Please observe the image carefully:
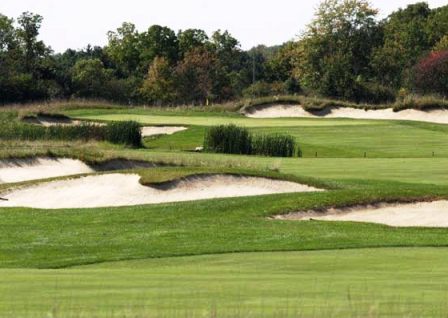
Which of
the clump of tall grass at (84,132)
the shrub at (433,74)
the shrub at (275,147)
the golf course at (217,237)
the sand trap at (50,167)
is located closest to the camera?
the golf course at (217,237)

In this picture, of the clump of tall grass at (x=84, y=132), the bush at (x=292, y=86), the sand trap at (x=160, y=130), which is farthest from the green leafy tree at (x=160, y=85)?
the clump of tall grass at (x=84, y=132)

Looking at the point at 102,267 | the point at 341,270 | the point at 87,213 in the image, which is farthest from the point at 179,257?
the point at 87,213

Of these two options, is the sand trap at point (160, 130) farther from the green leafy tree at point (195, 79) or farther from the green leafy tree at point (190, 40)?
the green leafy tree at point (190, 40)

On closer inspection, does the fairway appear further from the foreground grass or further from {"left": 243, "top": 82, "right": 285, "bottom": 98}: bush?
{"left": 243, "top": 82, "right": 285, "bottom": 98}: bush

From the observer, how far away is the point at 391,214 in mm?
26062

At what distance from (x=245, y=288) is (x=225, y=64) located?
113 meters

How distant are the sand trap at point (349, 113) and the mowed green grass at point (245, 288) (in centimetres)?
5168

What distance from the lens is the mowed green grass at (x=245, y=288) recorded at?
10398mm


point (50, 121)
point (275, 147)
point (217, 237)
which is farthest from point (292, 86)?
point (217, 237)

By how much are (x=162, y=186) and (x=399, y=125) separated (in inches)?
1272

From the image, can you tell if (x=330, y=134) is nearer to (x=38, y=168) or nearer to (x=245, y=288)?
(x=38, y=168)

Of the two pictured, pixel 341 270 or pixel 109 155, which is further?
pixel 109 155

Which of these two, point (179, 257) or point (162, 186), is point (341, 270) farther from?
point (162, 186)

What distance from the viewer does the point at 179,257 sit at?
18.6 metres
